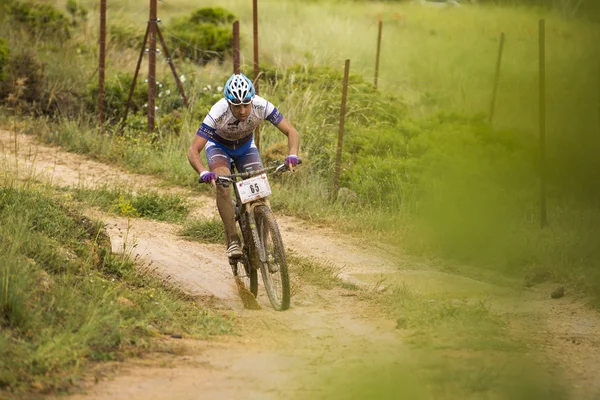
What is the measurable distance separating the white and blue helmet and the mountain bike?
1.92 ft

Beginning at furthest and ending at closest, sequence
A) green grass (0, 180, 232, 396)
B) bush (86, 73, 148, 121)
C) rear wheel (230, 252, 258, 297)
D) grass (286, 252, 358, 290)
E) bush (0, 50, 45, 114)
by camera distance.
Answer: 1. bush (0, 50, 45, 114)
2. bush (86, 73, 148, 121)
3. grass (286, 252, 358, 290)
4. rear wheel (230, 252, 258, 297)
5. green grass (0, 180, 232, 396)

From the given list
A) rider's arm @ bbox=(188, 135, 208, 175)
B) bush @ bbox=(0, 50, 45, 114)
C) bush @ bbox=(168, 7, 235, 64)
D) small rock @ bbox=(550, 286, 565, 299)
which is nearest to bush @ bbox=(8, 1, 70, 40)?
bush @ bbox=(0, 50, 45, 114)

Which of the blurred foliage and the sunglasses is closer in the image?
the sunglasses

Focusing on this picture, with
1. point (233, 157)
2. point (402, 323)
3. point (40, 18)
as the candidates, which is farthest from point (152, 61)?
point (402, 323)

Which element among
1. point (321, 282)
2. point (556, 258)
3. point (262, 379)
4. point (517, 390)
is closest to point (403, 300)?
point (321, 282)

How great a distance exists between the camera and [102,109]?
14.0 m

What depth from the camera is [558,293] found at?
24.5 feet

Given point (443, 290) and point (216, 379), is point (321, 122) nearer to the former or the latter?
point (443, 290)

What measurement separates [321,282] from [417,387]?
5.51 metres

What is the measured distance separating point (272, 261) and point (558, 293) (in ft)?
8.76

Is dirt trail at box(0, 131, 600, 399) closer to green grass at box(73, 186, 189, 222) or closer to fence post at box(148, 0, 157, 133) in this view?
green grass at box(73, 186, 189, 222)

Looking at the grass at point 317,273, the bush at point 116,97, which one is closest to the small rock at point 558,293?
the grass at point 317,273

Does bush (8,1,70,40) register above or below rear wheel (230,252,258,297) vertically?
above

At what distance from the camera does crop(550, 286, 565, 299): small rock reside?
24.3ft
